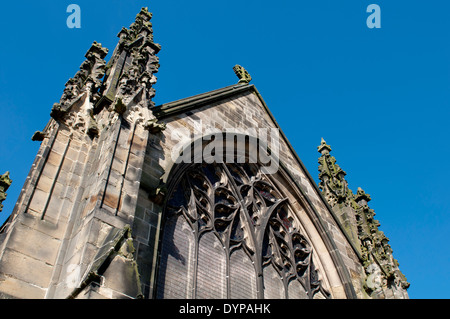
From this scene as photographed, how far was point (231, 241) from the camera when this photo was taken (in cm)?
962

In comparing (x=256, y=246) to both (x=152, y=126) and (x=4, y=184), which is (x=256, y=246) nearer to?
(x=152, y=126)

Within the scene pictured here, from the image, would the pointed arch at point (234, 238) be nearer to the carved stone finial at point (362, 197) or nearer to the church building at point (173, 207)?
the church building at point (173, 207)

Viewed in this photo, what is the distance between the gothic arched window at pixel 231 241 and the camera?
8.40 metres

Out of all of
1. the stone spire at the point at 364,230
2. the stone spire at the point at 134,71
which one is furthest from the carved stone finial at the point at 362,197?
the stone spire at the point at 134,71

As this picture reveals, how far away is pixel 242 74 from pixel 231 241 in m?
6.43

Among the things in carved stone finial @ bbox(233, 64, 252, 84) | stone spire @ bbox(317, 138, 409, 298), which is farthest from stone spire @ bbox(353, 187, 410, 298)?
carved stone finial @ bbox(233, 64, 252, 84)

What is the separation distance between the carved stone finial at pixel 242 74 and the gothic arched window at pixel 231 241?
11.3 feet

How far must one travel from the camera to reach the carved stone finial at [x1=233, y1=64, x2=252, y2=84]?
1432cm

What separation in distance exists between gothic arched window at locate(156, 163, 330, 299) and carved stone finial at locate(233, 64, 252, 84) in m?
3.46

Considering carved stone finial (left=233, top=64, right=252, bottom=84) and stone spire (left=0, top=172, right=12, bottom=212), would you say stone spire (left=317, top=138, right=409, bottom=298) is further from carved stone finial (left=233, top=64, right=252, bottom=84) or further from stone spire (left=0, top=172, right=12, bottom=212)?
stone spire (left=0, top=172, right=12, bottom=212)

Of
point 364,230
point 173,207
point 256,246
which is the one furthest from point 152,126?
point 364,230

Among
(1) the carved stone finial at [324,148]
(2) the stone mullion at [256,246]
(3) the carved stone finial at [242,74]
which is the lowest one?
(2) the stone mullion at [256,246]

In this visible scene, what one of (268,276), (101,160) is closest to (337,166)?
(268,276)
